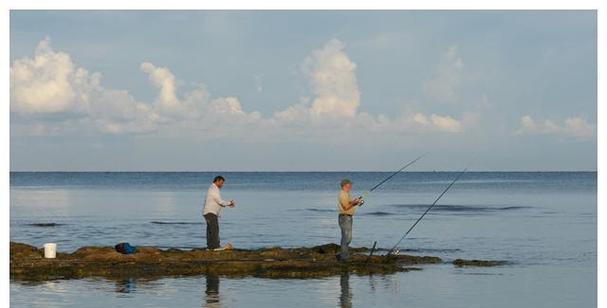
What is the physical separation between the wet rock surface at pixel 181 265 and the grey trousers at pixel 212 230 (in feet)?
1.17

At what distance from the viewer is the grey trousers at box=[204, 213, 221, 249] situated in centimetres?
1931

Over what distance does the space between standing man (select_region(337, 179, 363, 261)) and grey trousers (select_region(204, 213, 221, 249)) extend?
95.3 inches

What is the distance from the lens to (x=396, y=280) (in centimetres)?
1800

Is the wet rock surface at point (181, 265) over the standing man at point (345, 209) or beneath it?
beneath

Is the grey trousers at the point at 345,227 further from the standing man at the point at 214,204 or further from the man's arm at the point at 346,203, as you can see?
the standing man at the point at 214,204

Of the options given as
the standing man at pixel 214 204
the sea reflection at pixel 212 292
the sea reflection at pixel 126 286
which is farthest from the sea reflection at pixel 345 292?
the sea reflection at pixel 126 286

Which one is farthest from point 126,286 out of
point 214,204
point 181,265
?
point 214,204

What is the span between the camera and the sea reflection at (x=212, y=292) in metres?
15.1

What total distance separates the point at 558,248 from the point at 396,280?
8.83 m

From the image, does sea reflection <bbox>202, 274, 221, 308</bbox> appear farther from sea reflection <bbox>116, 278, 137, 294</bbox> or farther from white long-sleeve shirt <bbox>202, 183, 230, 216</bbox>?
white long-sleeve shirt <bbox>202, 183, 230, 216</bbox>

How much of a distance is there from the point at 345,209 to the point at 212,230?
9.10 feet

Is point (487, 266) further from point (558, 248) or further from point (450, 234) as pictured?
point (450, 234)
